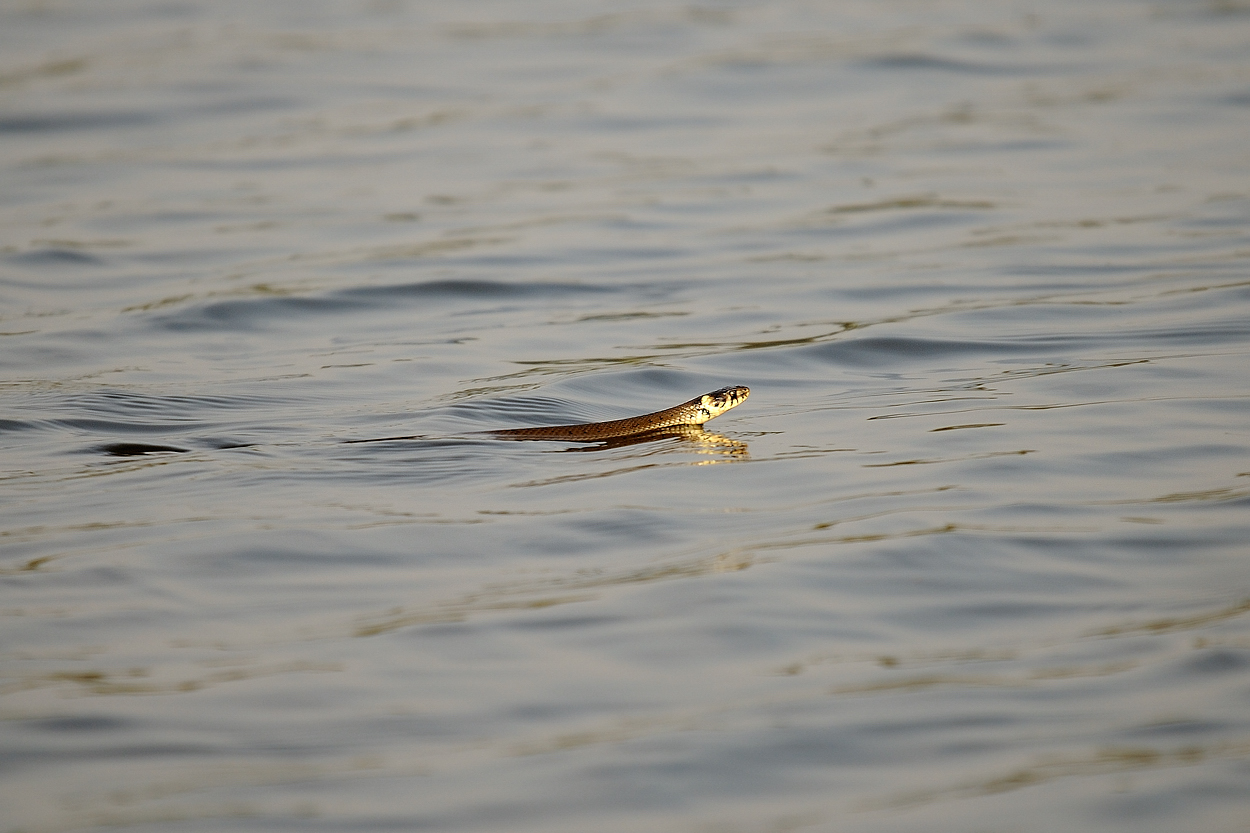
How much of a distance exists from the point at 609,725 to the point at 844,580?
1.62 m

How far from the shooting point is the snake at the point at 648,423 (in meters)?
9.01

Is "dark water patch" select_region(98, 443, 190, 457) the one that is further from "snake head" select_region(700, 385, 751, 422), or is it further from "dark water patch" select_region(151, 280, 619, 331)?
"dark water patch" select_region(151, 280, 619, 331)

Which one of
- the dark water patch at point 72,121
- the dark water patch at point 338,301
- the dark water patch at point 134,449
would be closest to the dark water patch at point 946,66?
the dark water patch at point 338,301

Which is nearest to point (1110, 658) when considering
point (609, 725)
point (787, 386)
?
point (609, 725)

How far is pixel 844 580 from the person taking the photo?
6305mm

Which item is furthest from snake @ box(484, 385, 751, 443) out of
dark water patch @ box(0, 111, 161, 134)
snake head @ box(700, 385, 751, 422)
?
dark water patch @ box(0, 111, 161, 134)

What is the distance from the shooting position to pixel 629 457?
8609 millimetres

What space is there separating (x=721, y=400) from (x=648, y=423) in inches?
19.4

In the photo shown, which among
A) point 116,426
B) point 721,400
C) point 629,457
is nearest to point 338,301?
point 116,426

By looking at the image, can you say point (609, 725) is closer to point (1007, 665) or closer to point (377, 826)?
point (377, 826)

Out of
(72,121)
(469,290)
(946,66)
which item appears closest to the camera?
(469,290)

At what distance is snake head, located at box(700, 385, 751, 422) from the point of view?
9.31 m

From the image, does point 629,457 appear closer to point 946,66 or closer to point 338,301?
point 338,301

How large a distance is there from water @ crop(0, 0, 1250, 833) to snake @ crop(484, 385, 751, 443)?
0.82 feet
